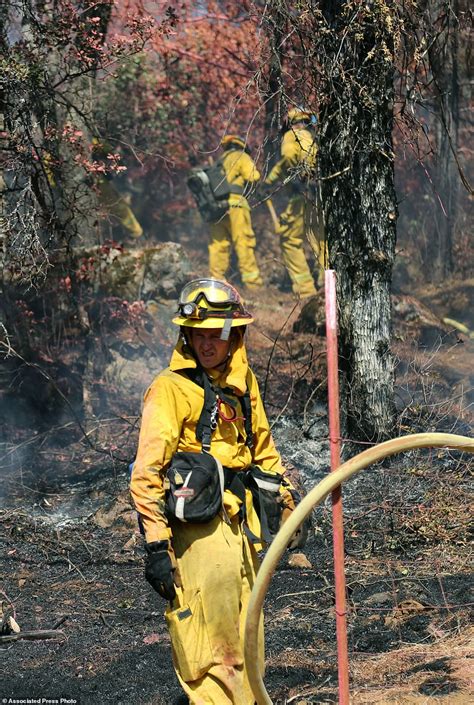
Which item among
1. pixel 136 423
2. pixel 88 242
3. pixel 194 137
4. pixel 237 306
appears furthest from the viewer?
pixel 194 137

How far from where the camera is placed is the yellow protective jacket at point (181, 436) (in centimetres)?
391

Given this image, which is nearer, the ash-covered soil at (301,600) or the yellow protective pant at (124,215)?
the ash-covered soil at (301,600)

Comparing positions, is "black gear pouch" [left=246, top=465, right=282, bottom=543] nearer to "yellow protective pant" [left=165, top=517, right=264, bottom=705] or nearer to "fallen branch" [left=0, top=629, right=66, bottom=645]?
"yellow protective pant" [left=165, top=517, right=264, bottom=705]

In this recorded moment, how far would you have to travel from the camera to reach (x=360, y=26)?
6789 mm

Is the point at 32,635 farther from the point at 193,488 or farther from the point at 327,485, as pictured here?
the point at 327,485

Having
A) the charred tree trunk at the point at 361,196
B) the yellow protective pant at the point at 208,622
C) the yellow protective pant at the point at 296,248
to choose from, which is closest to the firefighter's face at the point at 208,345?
the yellow protective pant at the point at 208,622

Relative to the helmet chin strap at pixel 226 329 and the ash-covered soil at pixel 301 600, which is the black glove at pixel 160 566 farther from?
the ash-covered soil at pixel 301 600

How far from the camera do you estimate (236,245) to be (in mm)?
13258

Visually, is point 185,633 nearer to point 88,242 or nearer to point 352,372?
point 352,372

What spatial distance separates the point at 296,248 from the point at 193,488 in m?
9.39

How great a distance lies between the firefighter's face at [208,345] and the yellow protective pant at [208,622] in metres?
0.73

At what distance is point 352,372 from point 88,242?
13.3ft

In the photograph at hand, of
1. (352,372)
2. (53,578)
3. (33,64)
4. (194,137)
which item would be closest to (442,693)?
(53,578)

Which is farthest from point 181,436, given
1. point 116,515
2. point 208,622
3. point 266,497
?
point 116,515
